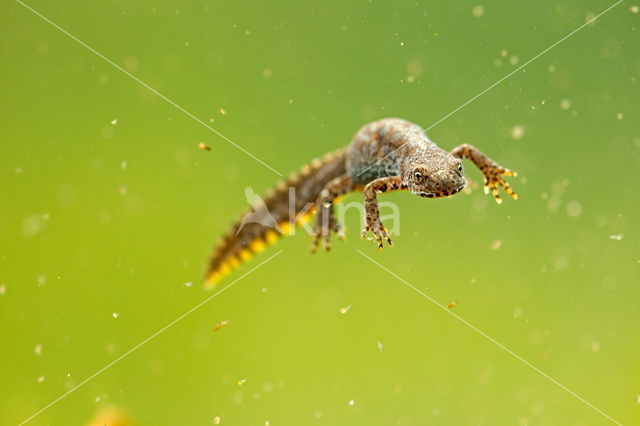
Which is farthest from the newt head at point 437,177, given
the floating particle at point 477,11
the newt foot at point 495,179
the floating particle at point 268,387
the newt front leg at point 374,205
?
the floating particle at point 477,11

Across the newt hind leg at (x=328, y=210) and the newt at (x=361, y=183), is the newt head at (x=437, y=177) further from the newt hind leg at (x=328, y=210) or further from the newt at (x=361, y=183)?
the newt hind leg at (x=328, y=210)

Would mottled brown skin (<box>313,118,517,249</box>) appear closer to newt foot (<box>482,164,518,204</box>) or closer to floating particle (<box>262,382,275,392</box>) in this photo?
newt foot (<box>482,164,518,204</box>)

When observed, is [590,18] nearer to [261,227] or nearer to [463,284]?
[463,284]

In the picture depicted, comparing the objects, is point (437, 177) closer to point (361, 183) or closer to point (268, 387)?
point (361, 183)

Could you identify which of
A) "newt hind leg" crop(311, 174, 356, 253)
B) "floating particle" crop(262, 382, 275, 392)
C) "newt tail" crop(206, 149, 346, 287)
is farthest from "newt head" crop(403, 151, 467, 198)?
"floating particle" crop(262, 382, 275, 392)

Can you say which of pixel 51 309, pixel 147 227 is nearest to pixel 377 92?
pixel 147 227

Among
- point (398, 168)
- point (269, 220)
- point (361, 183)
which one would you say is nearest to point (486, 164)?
point (398, 168)
